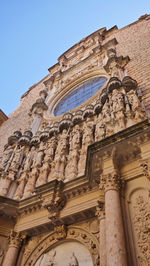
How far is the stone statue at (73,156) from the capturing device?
19.2 ft

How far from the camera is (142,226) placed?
356cm

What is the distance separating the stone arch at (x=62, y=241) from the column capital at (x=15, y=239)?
1.42 ft

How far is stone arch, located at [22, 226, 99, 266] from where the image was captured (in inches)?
182

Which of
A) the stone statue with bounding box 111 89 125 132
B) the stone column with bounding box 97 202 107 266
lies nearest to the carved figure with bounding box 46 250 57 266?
the stone column with bounding box 97 202 107 266

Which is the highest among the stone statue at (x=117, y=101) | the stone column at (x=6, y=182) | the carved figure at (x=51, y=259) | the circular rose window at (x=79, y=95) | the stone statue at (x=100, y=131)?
the circular rose window at (x=79, y=95)

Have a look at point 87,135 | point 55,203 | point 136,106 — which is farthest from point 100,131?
point 55,203

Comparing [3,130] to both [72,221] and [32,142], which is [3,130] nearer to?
[32,142]

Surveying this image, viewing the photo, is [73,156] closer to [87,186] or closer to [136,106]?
[87,186]

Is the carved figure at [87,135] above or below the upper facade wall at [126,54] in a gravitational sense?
below

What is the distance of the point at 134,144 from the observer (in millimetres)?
4453

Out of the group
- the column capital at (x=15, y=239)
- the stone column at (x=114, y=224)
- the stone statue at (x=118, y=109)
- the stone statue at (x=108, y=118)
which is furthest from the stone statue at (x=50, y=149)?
the stone column at (x=114, y=224)

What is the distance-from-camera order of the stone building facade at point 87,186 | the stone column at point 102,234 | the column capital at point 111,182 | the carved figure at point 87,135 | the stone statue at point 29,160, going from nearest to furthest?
the stone column at point 102,234, the stone building facade at point 87,186, the column capital at point 111,182, the carved figure at point 87,135, the stone statue at point 29,160

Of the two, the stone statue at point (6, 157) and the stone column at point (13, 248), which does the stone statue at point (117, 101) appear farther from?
the stone statue at point (6, 157)

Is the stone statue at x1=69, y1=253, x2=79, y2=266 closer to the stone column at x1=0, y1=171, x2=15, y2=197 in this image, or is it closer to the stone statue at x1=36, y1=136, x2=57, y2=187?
the stone statue at x1=36, y1=136, x2=57, y2=187
